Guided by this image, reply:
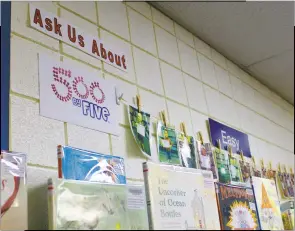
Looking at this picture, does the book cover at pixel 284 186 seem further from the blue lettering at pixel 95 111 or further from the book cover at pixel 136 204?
the book cover at pixel 136 204

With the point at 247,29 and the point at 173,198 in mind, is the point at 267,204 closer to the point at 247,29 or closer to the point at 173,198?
the point at 173,198

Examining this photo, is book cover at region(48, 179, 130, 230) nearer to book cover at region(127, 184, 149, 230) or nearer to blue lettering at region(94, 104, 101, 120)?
book cover at region(127, 184, 149, 230)

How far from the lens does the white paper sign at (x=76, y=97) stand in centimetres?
91

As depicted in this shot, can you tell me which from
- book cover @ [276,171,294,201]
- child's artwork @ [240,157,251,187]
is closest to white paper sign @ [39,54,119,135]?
child's artwork @ [240,157,251,187]

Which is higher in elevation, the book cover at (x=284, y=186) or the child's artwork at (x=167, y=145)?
the child's artwork at (x=167, y=145)

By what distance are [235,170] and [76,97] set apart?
0.80m

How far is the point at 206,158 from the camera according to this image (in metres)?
1.36

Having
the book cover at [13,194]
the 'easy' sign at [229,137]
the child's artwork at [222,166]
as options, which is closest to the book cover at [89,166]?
the book cover at [13,194]

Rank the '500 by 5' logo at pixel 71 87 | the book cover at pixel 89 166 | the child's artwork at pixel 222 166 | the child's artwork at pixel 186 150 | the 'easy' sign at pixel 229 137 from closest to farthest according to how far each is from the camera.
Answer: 1. the book cover at pixel 89 166
2. the '500 by 5' logo at pixel 71 87
3. the child's artwork at pixel 186 150
4. the child's artwork at pixel 222 166
5. the 'easy' sign at pixel 229 137

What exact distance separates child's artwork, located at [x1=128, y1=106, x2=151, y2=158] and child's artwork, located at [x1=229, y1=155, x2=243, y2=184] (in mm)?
482

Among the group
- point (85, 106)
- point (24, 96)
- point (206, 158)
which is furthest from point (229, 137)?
point (24, 96)

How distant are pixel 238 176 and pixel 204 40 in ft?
2.16

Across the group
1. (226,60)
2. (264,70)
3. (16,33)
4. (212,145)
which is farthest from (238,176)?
(16,33)

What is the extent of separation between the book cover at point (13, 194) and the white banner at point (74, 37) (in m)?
0.38
